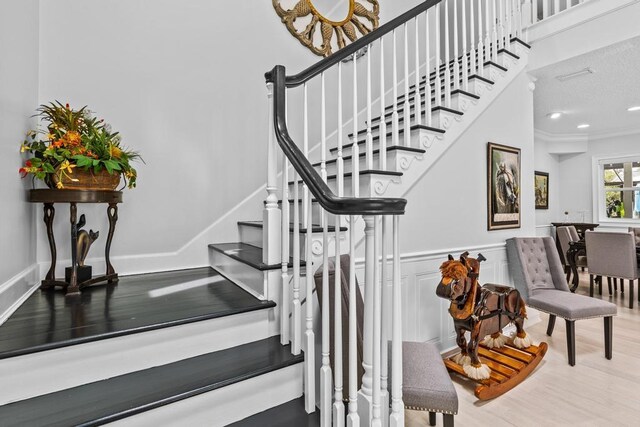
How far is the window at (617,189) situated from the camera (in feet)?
19.7

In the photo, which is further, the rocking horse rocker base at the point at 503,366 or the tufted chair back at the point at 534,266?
the tufted chair back at the point at 534,266

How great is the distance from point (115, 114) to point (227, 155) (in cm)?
84

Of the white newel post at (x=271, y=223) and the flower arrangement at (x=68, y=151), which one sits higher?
the flower arrangement at (x=68, y=151)

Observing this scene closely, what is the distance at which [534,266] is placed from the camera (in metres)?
3.13

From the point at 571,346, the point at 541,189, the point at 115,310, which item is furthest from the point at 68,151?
the point at 541,189

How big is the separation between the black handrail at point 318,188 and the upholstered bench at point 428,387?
3.02 ft

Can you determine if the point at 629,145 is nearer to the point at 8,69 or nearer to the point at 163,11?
the point at 163,11

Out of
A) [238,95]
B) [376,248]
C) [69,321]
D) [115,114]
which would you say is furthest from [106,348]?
[238,95]

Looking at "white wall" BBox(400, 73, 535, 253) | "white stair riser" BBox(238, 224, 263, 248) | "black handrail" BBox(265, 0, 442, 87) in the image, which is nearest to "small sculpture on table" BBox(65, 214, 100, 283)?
"white stair riser" BBox(238, 224, 263, 248)

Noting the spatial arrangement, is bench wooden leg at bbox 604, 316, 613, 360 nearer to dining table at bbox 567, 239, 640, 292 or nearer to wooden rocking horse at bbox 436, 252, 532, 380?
wooden rocking horse at bbox 436, 252, 532, 380

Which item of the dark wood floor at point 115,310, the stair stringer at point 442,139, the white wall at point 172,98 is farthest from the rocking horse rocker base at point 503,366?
the white wall at point 172,98

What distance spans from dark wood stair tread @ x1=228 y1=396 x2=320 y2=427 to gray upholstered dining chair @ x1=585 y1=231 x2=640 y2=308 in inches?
177

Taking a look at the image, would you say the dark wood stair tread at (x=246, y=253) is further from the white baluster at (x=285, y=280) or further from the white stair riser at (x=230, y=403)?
the white stair riser at (x=230, y=403)

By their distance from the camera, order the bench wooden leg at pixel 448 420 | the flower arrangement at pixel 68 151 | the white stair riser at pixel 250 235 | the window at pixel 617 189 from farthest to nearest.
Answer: the window at pixel 617 189 → the white stair riser at pixel 250 235 → the flower arrangement at pixel 68 151 → the bench wooden leg at pixel 448 420
